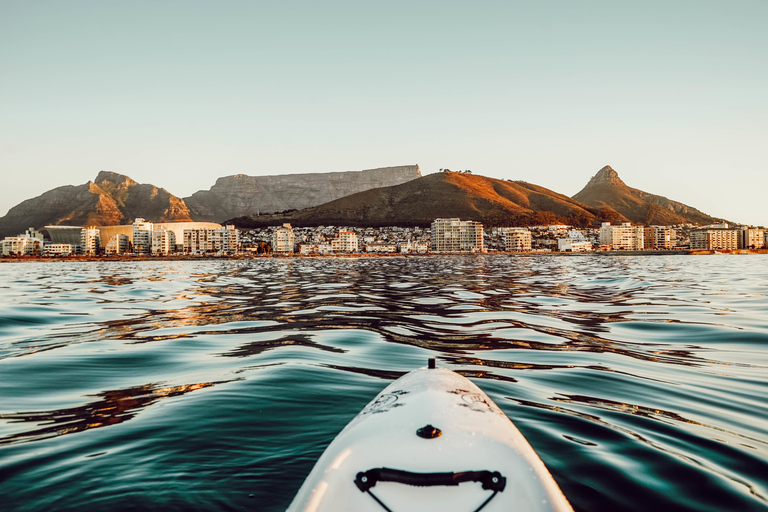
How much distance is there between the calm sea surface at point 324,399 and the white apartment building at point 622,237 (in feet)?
622

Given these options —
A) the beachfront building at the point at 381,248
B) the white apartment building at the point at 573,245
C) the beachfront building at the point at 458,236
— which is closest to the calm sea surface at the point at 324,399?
the beachfront building at the point at 381,248

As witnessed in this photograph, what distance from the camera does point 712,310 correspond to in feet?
60.3

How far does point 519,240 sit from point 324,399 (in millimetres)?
182318

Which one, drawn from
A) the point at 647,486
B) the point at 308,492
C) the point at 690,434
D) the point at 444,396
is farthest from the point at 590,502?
the point at 308,492

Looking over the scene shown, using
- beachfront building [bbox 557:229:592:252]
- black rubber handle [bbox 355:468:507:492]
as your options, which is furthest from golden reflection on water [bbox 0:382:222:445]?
beachfront building [bbox 557:229:592:252]

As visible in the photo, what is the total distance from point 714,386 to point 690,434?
9.02 ft

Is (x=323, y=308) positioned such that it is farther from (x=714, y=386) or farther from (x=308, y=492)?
(x=308, y=492)

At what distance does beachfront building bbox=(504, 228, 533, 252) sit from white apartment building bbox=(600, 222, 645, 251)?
107ft

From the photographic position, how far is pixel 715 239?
187625 millimetres

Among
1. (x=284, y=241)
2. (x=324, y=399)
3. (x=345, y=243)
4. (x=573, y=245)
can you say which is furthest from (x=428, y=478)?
(x=284, y=241)

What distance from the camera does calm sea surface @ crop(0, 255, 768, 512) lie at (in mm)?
4883

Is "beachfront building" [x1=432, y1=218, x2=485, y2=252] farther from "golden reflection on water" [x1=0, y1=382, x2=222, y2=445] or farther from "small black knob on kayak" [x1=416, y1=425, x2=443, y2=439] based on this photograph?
"small black knob on kayak" [x1=416, y1=425, x2=443, y2=439]

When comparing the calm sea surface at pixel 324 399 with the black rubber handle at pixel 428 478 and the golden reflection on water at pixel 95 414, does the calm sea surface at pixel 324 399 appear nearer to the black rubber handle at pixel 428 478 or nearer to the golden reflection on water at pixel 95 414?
the golden reflection on water at pixel 95 414

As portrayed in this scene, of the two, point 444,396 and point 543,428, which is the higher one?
point 444,396
